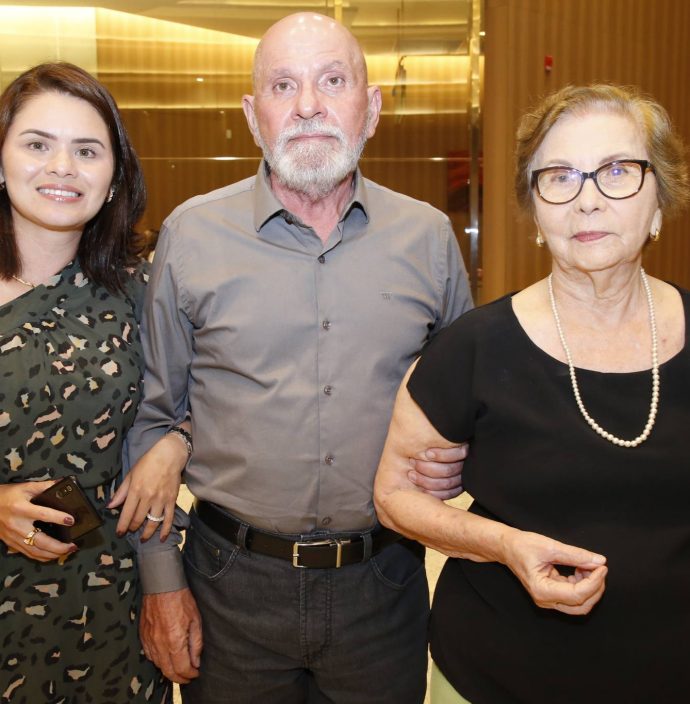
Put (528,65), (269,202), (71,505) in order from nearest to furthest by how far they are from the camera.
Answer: (71,505)
(269,202)
(528,65)

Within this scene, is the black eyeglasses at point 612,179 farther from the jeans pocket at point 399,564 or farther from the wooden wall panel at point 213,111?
the wooden wall panel at point 213,111

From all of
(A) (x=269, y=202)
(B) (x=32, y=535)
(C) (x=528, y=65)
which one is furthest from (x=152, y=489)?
(C) (x=528, y=65)

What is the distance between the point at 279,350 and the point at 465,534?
0.61 meters

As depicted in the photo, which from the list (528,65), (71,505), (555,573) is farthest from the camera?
(528,65)

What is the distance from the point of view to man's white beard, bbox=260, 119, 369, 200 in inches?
71.7

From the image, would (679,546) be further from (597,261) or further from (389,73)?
(389,73)


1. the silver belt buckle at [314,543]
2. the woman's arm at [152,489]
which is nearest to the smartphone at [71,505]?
the woman's arm at [152,489]

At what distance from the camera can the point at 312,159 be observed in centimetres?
182

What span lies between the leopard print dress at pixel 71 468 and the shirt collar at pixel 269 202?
409 millimetres

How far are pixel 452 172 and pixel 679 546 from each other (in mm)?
5028

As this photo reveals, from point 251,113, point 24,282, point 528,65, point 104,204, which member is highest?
point 528,65

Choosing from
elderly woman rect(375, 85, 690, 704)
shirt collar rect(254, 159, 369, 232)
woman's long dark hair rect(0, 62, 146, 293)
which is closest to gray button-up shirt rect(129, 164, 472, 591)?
shirt collar rect(254, 159, 369, 232)

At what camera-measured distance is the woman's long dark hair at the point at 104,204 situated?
180 centimetres

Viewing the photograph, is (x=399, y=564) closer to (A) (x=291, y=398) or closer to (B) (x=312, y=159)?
(A) (x=291, y=398)
